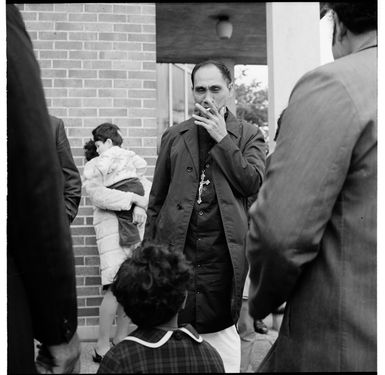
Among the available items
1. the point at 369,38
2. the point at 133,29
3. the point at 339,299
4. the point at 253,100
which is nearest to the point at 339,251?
the point at 339,299

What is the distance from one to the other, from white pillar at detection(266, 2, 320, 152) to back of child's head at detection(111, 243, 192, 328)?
1375 mm

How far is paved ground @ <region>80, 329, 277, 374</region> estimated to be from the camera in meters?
3.57

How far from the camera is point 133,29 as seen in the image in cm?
445

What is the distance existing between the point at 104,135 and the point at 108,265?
873 mm

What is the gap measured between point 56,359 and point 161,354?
1.46 feet

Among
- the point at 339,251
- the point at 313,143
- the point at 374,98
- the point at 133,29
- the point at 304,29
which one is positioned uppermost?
the point at 133,29

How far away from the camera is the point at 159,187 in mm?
2850

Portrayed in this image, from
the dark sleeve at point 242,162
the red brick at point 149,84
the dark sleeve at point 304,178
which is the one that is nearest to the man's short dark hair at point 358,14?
the dark sleeve at point 304,178

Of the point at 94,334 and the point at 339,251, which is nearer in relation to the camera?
the point at 339,251

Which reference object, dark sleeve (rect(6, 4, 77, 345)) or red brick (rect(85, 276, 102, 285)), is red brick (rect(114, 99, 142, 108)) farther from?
dark sleeve (rect(6, 4, 77, 345))

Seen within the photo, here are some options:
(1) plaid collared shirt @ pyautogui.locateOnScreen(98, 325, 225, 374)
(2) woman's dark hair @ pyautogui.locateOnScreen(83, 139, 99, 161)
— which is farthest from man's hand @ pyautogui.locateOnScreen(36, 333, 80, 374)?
(2) woman's dark hair @ pyautogui.locateOnScreen(83, 139, 99, 161)

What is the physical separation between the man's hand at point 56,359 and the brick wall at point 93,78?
302cm

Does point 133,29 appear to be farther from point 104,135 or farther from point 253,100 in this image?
point 253,100

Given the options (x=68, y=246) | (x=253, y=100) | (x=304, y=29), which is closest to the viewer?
(x=68, y=246)
